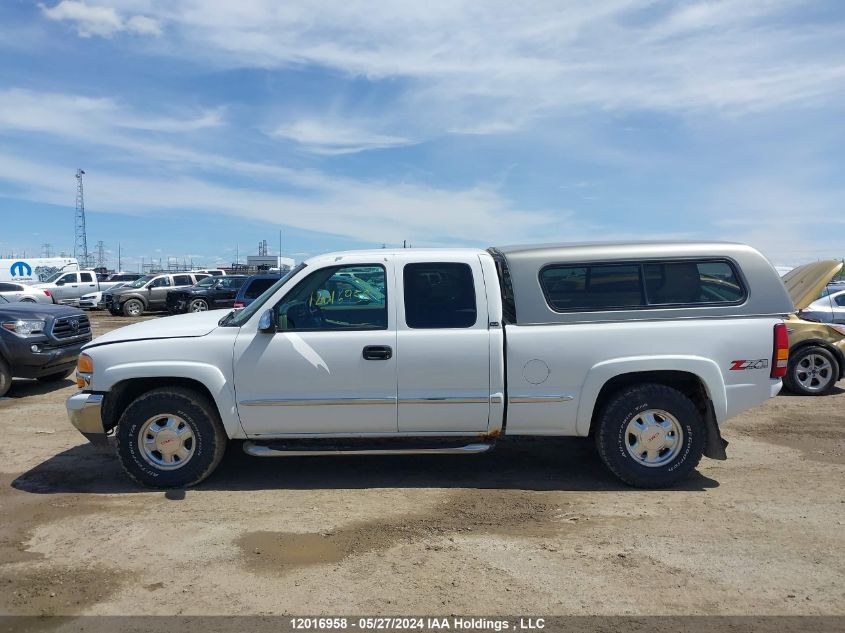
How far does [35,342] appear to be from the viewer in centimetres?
878

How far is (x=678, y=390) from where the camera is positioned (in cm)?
516

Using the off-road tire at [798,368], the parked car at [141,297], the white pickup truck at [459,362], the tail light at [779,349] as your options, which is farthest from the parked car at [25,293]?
the tail light at [779,349]

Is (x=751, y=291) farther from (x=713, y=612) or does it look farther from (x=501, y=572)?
(x=501, y=572)

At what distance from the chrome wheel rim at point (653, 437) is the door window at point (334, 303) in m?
2.13

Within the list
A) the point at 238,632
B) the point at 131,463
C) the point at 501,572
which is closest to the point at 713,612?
the point at 501,572

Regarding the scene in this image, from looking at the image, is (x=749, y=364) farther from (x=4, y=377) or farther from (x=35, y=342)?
(x=4, y=377)

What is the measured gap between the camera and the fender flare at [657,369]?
15.9ft

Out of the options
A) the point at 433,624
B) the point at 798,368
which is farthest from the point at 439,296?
the point at 798,368

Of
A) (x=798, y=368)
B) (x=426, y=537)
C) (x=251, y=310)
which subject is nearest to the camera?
(x=426, y=537)

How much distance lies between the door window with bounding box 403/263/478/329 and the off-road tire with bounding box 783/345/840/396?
234 inches

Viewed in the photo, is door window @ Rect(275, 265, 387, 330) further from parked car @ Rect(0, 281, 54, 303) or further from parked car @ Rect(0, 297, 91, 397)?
parked car @ Rect(0, 281, 54, 303)

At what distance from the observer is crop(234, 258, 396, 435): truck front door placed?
15.9ft

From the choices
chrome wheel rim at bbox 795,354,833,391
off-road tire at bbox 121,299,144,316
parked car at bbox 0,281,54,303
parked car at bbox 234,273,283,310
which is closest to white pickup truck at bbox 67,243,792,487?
chrome wheel rim at bbox 795,354,833,391

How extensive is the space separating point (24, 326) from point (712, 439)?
8713mm
